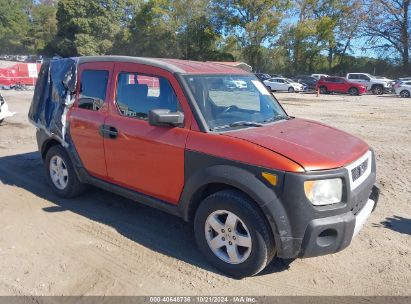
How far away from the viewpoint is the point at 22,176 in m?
6.54

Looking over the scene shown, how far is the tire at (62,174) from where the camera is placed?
532 centimetres

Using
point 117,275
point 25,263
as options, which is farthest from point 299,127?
point 25,263

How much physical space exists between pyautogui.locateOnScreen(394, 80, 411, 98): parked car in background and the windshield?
28684mm

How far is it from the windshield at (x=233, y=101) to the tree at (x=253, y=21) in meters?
44.4

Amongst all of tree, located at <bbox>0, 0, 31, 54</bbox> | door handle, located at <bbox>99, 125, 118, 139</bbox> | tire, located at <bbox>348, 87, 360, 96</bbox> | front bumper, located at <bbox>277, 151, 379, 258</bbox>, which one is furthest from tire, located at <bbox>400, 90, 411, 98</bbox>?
tree, located at <bbox>0, 0, 31, 54</bbox>

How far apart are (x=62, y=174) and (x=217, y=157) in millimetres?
2710

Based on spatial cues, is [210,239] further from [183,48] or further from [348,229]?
[183,48]

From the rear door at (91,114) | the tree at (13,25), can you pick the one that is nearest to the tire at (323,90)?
the rear door at (91,114)

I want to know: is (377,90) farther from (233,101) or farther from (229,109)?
(229,109)

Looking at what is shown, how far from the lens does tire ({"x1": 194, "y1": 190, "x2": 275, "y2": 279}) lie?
345cm

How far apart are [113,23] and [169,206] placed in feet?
192

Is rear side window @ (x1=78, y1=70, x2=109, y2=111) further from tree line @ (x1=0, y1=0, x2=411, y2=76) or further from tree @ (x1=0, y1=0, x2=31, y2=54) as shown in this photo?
tree @ (x1=0, y1=0, x2=31, y2=54)

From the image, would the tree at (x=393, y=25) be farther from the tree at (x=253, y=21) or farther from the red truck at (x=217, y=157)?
the red truck at (x=217, y=157)

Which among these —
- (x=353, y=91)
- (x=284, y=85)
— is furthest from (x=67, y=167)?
(x=284, y=85)
